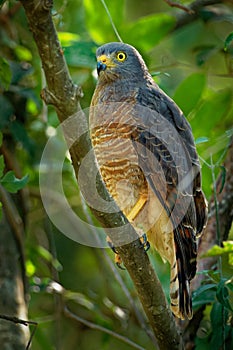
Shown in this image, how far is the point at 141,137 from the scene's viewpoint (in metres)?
3.60

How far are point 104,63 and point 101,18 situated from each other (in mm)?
753

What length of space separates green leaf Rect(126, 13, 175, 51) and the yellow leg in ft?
4.48

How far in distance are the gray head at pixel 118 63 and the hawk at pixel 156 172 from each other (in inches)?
7.3

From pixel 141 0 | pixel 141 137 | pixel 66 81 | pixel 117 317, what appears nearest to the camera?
pixel 66 81

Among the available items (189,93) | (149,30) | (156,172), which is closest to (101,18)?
(149,30)

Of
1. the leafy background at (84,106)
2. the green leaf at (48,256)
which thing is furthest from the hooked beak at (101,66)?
the green leaf at (48,256)

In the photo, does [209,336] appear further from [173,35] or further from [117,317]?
[173,35]

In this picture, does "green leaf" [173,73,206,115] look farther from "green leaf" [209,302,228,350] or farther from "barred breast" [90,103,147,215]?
"green leaf" [209,302,228,350]

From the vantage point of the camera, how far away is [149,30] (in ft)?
15.2

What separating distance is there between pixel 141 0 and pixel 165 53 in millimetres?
782

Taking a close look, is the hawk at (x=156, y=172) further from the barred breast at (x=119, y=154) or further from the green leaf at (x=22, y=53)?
the green leaf at (x=22, y=53)

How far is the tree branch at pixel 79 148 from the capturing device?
108 inches

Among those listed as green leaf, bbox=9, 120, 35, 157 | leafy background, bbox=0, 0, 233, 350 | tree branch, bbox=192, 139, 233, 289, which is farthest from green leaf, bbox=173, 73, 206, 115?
green leaf, bbox=9, 120, 35, 157

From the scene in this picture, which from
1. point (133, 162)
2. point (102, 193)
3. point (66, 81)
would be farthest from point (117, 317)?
point (66, 81)
